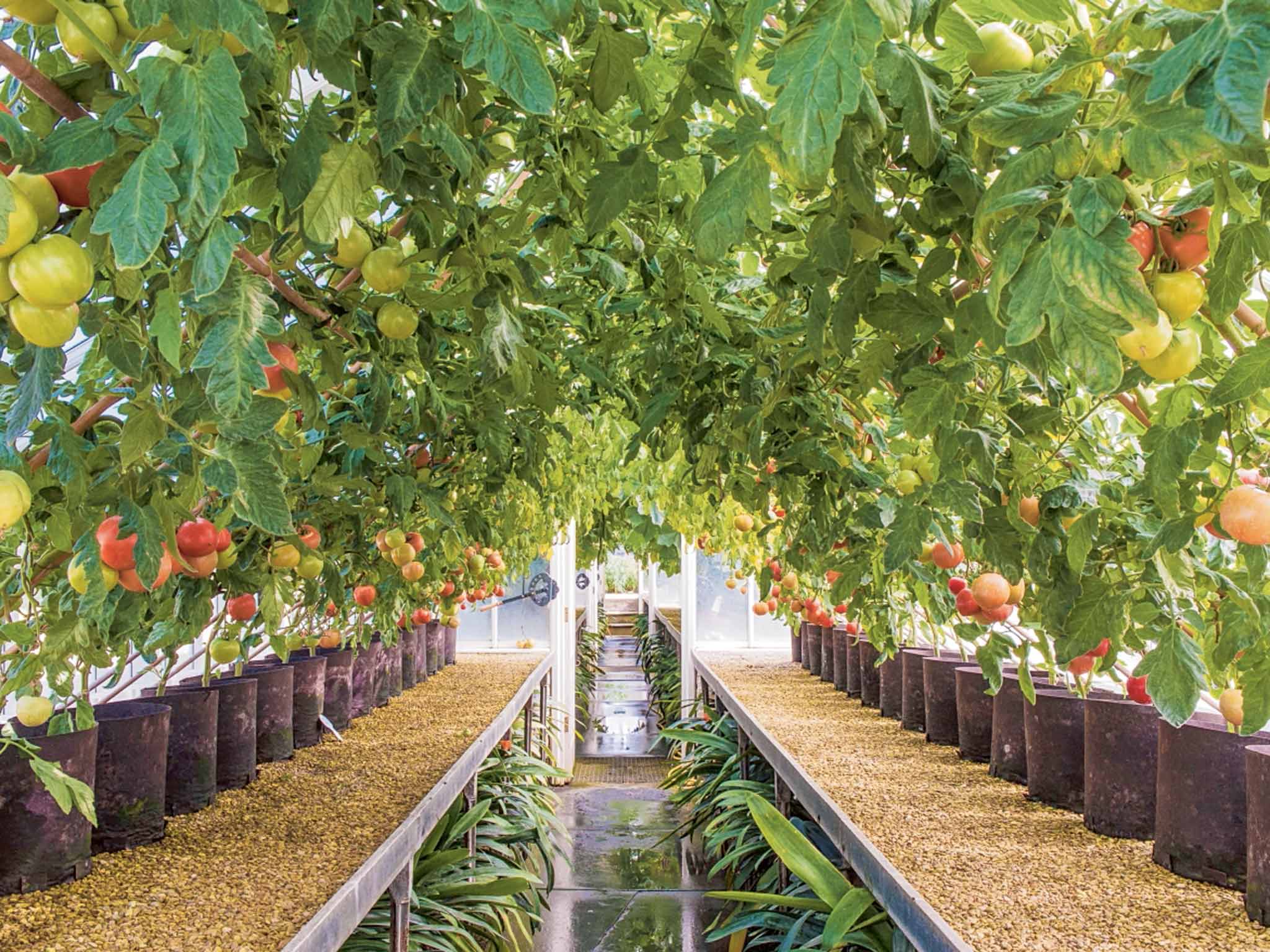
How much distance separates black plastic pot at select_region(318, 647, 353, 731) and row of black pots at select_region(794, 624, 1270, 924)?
77.7 inches

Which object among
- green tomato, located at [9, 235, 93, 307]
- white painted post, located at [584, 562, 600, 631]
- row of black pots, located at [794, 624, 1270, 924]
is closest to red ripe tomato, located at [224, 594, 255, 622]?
green tomato, located at [9, 235, 93, 307]

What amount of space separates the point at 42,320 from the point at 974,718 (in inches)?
104

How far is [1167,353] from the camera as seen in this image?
0.63 metres

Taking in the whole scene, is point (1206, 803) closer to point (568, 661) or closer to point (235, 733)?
point (235, 733)

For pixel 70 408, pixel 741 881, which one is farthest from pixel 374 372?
pixel 741 881

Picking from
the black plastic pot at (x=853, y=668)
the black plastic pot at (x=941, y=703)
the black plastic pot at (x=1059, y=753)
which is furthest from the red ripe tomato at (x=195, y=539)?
the black plastic pot at (x=853, y=668)

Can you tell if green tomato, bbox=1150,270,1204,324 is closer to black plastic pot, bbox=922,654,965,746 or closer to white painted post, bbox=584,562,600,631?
black plastic pot, bbox=922,654,965,746

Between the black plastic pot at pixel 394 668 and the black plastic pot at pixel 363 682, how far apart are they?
8.2 inches

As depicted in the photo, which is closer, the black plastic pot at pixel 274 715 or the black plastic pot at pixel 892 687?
the black plastic pot at pixel 274 715

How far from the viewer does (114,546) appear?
0.89 metres

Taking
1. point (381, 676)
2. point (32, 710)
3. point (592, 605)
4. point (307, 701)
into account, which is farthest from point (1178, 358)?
point (592, 605)

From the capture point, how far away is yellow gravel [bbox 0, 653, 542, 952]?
142 cm

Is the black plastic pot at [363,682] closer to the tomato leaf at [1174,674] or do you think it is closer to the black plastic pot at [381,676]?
the black plastic pot at [381,676]

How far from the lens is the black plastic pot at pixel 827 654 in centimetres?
474
